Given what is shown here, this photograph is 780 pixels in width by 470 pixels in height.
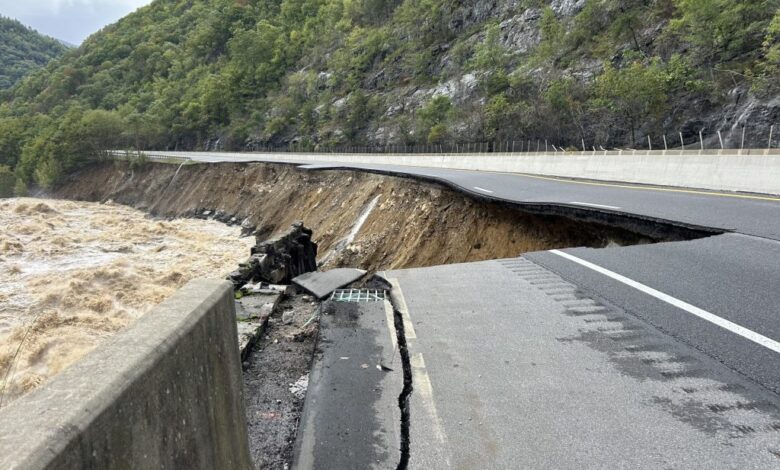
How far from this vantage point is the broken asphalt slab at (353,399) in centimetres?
303

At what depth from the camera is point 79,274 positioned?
21.5 meters

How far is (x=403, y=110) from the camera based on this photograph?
58594 mm

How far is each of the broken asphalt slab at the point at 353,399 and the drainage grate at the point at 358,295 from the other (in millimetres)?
545

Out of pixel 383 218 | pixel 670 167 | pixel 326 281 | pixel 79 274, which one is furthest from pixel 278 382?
pixel 79 274

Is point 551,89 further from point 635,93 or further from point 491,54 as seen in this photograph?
point 491,54

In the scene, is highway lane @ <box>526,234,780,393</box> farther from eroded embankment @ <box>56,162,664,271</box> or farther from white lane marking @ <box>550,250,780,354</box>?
eroded embankment @ <box>56,162,664,271</box>

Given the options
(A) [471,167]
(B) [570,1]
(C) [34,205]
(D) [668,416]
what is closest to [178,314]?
(D) [668,416]

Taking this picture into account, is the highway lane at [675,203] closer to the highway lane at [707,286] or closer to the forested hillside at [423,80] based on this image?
the highway lane at [707,286]

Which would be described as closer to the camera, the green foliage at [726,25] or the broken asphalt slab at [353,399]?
the broken asphalt slab at [353,399]

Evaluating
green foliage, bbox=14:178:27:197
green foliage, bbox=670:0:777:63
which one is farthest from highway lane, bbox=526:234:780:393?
green foliage, bbox=14:178:27:197

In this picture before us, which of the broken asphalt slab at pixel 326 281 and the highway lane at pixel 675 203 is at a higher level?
the highway lane at pixel 675 203

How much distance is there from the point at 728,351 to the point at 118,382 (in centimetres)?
428

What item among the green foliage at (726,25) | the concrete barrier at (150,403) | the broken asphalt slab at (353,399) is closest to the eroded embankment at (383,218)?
the broken asphalt slab at (353,399)

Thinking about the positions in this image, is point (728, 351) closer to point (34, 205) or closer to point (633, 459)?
point (633, 459)
